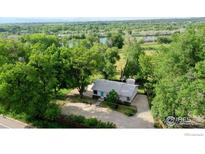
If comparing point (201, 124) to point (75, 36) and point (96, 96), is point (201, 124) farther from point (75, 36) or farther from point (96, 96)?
point (75, 36)

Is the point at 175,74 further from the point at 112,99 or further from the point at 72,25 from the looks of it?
the point at 72,25

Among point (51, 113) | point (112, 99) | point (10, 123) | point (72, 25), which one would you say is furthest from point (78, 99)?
point (10, 123)

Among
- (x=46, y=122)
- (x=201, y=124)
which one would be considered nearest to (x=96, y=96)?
(x=46, y=122)

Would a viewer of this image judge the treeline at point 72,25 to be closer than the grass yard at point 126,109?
Yes

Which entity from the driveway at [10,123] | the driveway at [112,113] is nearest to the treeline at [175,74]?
the driveway at [112,113]

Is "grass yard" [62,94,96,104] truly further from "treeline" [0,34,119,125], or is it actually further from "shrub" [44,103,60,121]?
"shrub" [44,103,60,121]

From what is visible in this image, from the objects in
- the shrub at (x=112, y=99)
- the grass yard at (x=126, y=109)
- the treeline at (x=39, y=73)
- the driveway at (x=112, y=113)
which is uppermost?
the treeline at (x=39, y=73)

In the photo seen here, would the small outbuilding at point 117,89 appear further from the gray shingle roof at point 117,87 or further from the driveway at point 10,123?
the driveway at point 10,123
